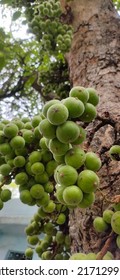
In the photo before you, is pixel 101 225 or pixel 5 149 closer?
pixel 101 225

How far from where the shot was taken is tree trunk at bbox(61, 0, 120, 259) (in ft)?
3.50

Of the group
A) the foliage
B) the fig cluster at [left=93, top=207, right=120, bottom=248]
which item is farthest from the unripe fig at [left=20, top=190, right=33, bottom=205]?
the fig cluster at [left=93, top=207, right=120, bottom=248]

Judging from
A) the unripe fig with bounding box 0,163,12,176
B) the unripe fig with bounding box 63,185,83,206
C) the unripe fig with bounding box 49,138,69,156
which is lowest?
the unripe fig with bounding box 63,185,83,206

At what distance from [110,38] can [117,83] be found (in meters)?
0.43

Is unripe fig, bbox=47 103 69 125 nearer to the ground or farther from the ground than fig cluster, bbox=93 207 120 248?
farther from the ground

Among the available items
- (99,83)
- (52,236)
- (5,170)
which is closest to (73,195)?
(5,170)

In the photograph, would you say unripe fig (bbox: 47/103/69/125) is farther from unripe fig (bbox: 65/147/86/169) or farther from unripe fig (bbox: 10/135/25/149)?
→ unripe fig (bbox: 10/135/25/149)

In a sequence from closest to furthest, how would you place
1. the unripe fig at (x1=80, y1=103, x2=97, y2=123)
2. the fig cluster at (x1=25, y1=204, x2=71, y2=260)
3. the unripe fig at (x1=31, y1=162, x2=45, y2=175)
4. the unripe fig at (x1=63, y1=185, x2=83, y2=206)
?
the unripe fig at (x1=63, y1=185, x2=83, y2=206) < the unripe fig at (x1=80, y1=103, x2=97, y2=123) < the unripe fig at (x1=31, y1=162, x2=45, y2=175) < the fig cluster at (x1=25, y1=204, x2=71, y2=260)

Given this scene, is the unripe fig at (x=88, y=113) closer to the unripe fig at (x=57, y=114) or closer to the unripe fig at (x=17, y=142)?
the unripe fig at (x=57, y=114)

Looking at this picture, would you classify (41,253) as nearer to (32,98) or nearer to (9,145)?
(9,145)

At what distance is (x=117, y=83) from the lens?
1.52m

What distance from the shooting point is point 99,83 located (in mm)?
1539

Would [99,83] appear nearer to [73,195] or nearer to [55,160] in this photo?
[55,160]
